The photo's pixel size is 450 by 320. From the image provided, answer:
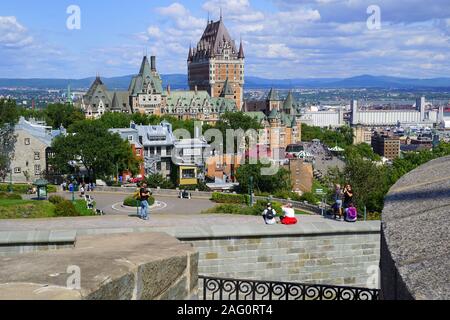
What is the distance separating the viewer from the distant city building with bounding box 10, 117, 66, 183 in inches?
1706

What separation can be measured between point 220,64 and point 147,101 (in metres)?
30.1

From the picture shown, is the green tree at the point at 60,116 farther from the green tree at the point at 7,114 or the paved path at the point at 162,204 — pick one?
the paved path at the point at 162,204

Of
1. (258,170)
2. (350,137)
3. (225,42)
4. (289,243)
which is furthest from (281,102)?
(289,243)

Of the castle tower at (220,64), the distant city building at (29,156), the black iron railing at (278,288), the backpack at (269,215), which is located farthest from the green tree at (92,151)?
the castle tower at (220,64)

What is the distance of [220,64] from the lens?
414ft

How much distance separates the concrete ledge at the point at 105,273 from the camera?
4.71 metres

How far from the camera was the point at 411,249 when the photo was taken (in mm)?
4434

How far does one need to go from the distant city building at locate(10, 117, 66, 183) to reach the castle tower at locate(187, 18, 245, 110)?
80.4 meters

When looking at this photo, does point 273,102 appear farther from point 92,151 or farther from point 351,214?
point 351,214

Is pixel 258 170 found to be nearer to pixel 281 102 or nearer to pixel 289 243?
pixel 289 243

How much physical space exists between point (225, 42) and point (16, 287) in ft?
414

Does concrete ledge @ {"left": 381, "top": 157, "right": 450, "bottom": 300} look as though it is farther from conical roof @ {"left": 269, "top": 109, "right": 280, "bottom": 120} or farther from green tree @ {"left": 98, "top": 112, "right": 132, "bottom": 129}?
conical roof @ {"left": 269, "top": 109, "right": 280, "bottom": 120}

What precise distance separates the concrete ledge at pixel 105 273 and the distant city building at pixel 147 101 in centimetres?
8863

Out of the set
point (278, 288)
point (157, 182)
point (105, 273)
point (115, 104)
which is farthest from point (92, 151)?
point (115, 104)
